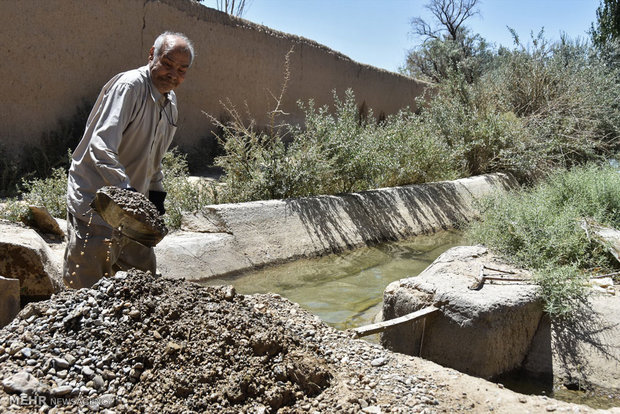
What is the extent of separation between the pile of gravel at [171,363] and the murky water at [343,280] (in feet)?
5.46

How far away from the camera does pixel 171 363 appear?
270 cm

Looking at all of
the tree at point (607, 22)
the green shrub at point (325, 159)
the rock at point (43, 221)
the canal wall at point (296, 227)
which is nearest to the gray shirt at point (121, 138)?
the canal wall at point (296, 227)

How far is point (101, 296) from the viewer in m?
2.93

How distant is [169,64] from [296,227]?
3.24 metres

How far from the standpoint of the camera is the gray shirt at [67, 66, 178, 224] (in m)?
3.16

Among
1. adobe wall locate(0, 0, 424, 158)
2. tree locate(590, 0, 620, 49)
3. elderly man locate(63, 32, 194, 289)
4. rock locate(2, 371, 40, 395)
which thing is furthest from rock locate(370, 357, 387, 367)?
tree locate(590, 0, 620, 49)

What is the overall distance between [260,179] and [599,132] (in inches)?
393

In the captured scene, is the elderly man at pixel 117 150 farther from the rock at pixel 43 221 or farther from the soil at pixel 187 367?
the rock at pixel 43 221

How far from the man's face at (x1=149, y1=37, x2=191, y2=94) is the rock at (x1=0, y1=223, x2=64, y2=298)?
156cm

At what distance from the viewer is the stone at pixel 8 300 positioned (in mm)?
3250

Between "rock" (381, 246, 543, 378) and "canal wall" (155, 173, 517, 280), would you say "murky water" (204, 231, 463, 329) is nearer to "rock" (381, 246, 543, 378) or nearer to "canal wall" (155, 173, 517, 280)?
"canal wall" (155, 173, 517, 280)

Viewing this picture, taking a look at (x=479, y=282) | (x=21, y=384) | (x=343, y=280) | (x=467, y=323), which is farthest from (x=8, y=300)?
(x=343, y=280)

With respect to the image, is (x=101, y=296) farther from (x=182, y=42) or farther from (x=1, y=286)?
(x=182, y=42)

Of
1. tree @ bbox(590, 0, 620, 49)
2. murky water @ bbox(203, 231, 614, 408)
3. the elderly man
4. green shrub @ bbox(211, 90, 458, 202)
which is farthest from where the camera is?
tree @ bbox(590, 0, 620, 49)
